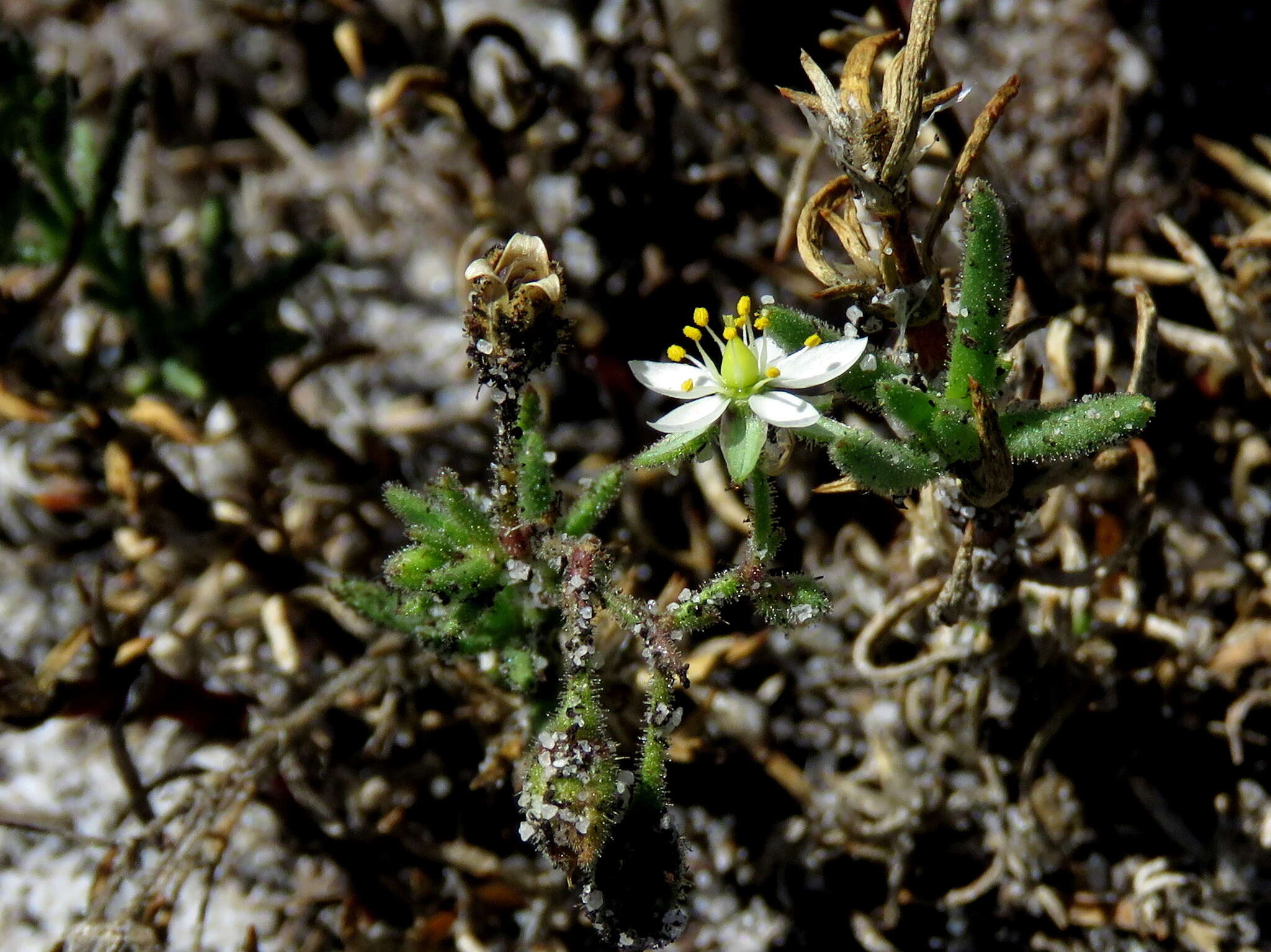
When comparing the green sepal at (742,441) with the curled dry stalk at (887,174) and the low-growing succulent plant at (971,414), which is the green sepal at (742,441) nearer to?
the low-growing succulent plant at (971,414)

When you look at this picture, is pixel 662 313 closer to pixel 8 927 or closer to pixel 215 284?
pixel 215 284

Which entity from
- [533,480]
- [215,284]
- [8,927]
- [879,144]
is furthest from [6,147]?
[879,144]

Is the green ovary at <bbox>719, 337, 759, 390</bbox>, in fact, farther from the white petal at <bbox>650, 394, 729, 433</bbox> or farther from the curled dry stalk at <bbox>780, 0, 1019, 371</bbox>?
the curled dry stalk at <bbox>780, 0, 1019, 371</bbox>

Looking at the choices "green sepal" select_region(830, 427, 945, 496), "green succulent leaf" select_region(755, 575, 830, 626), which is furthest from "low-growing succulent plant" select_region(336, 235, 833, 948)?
"green sepal" select_region(830, 427, 945, 496)

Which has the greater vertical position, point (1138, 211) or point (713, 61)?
point (713, 61)

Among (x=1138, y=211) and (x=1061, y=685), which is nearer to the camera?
(x=1061, y=685)
